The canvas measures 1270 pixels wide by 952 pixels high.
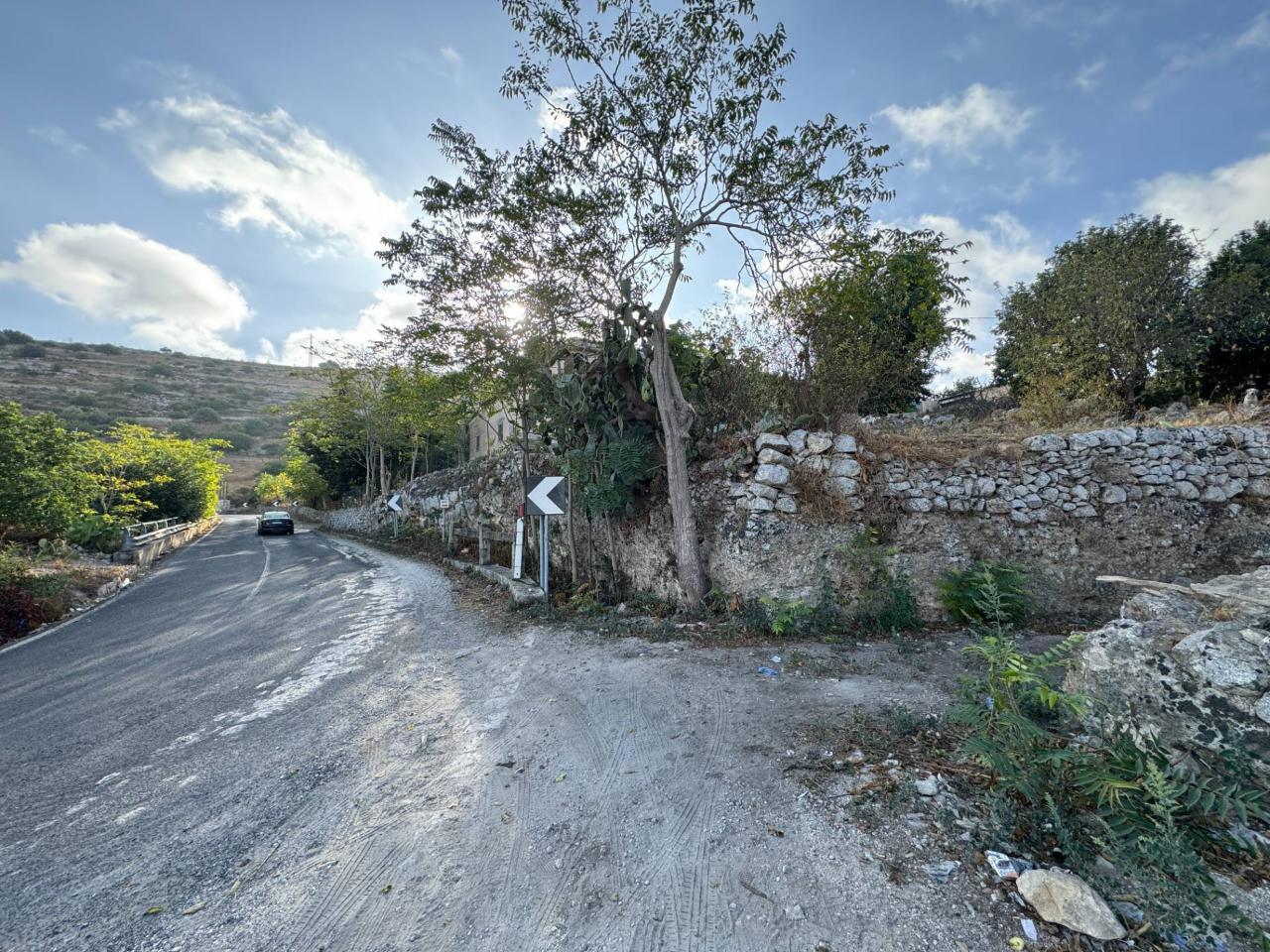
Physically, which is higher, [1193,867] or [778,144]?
[778,144]

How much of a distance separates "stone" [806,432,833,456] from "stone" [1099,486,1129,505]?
10.6 feet

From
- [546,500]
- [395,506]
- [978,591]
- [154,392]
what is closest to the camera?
[978,591]

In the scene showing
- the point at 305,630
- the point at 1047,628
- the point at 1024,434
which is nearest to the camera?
the point at 1047,628

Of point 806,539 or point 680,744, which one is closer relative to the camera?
point 680,744

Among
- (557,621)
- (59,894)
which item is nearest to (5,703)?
(59,894)

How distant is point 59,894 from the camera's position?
7.17ft

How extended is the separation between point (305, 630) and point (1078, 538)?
393 inches

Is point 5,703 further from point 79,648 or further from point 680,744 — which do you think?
point 680,744

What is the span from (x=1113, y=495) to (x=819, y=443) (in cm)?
349

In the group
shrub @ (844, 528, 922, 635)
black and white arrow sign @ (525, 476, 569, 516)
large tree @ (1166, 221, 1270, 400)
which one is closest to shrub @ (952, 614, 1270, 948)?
shrub @ (844, 528, 922, 635)

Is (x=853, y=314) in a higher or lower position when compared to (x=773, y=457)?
higher

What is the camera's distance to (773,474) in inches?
245

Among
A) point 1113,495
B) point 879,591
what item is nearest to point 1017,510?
point 1113,495

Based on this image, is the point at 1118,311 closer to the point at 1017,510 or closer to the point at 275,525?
the point at 1017,510
